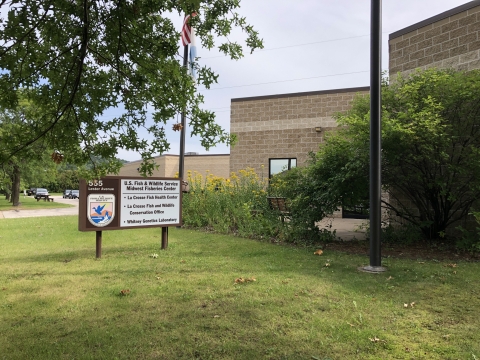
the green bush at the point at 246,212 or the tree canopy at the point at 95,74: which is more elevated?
the tree canopy at the point at 95,74

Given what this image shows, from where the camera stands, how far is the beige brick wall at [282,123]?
16.0 m

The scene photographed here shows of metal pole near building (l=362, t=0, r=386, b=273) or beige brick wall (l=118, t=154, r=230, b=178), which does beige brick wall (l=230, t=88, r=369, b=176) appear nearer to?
metal pole near building (l=362, t=0, r=386, b=273)

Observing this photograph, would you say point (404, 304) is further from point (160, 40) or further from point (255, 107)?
point (255, 107)

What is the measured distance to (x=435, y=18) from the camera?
8.81 m

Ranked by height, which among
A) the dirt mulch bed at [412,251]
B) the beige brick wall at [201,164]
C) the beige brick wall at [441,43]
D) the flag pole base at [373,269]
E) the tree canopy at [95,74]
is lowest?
the flag pole base at [373,269]

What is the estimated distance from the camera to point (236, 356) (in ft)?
9.87

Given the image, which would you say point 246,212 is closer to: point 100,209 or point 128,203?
point 128,203

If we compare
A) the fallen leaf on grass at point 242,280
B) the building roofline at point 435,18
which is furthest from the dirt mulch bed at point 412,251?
the building roofline at point 435,18

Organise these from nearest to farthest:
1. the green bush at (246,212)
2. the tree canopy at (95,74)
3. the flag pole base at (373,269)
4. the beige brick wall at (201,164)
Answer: the tree canopy at (95,74), the flag pole base at (373,269), the green bush at (246,212), the beige brick wall at (201,164)

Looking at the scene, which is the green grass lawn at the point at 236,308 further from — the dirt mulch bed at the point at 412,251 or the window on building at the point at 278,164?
the window on building at the point at 278,164

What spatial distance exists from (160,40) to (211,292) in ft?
9.66

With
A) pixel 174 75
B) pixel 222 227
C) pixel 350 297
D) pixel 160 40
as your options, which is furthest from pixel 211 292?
pixel 222 227

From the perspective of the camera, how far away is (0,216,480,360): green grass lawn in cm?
316

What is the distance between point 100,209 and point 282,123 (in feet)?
37.1
